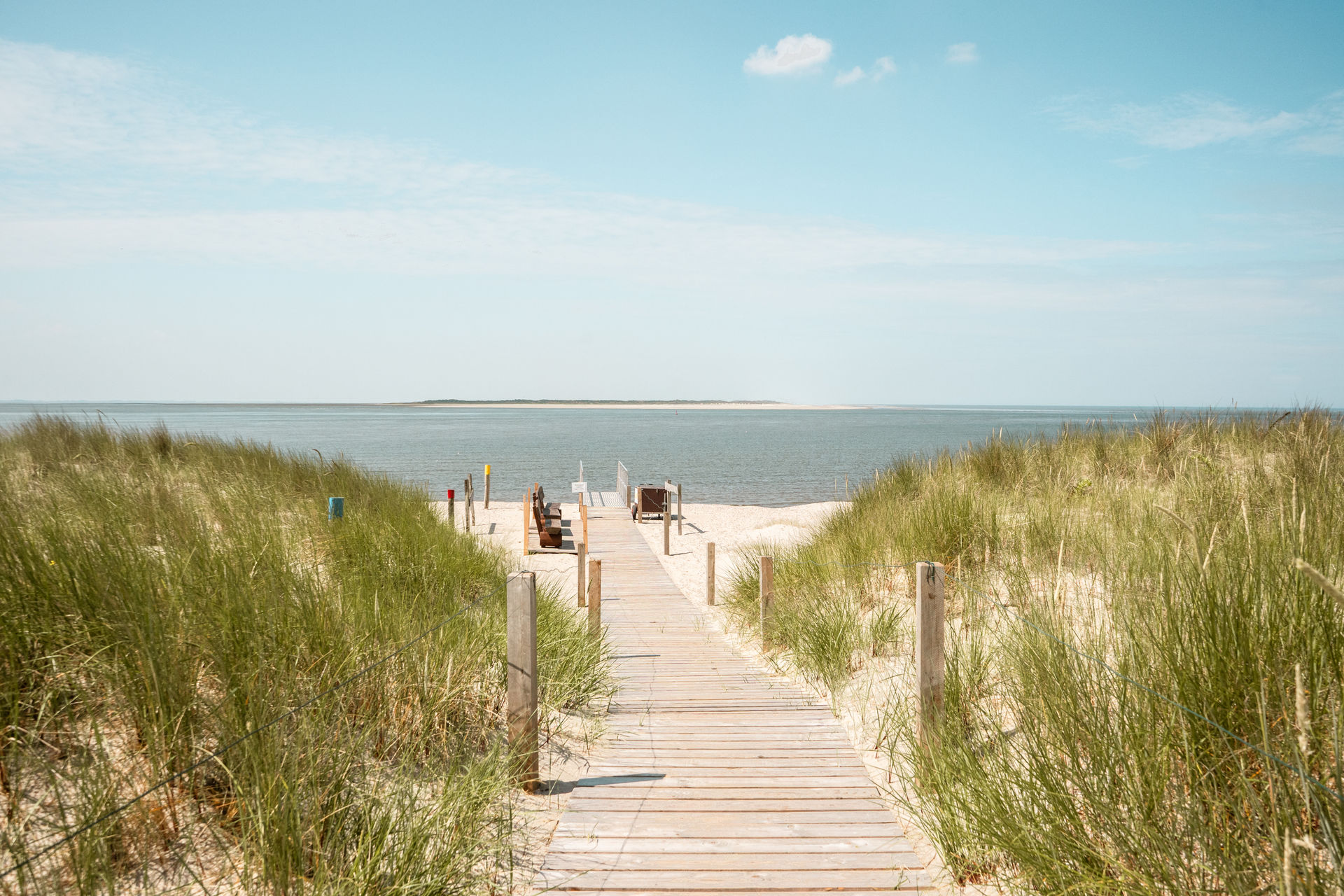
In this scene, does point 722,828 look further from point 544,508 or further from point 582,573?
point 544,508

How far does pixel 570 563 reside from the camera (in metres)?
15.0

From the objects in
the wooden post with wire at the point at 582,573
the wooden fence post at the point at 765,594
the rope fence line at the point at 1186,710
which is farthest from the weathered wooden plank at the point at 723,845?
the wooden post with wire at the point at 582,573

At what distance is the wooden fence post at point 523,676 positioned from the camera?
397 centimetres

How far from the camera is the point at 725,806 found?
12.5 feet

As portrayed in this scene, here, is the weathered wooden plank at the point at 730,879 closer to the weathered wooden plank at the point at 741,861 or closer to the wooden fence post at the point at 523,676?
the weathered wooden plank at the point at 741,861

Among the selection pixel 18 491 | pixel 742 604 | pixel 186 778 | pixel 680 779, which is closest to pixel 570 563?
Answer: pixel 742 604

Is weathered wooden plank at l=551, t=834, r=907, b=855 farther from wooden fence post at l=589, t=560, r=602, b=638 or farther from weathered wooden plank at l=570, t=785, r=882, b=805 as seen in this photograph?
wooden fence post at l=589, t=560, r=602, b=638

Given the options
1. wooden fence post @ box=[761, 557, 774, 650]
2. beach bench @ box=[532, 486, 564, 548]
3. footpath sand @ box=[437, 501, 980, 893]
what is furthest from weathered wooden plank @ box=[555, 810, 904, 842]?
beach bench @ box=[532, 486, 564, 548]

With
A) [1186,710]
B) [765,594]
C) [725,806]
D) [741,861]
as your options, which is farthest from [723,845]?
[765,594]

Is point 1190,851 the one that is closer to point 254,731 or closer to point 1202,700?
point 1202,700

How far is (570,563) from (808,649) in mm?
9231

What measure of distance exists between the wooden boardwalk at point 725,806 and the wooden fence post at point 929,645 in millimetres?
477

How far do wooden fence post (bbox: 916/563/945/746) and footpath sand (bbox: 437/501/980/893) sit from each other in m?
0.39

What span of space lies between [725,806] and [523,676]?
116 cm
